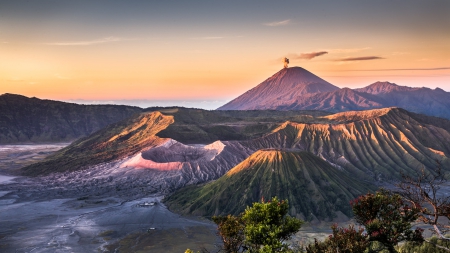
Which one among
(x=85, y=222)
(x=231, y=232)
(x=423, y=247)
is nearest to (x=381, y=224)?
(x=423, y=247)

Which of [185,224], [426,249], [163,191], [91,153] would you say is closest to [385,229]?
[426,249]

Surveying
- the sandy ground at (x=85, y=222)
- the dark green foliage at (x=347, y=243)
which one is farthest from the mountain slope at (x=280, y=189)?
the dark green foliage at (x=347, y=243)

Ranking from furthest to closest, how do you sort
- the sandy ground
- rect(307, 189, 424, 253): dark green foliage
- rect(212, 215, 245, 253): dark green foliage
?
the sandy ground, rect(212, 215, 245, 253): dark green foliage, rect(307, 189, 424, 253): dark green foliage

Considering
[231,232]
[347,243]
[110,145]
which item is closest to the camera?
[347,243]

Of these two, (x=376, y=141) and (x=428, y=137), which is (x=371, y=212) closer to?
(x=376, y=141)

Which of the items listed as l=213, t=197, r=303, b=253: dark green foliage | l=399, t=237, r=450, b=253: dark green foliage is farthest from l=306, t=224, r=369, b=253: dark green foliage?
l=399, t=237, r=450, b=253: dark green foliage

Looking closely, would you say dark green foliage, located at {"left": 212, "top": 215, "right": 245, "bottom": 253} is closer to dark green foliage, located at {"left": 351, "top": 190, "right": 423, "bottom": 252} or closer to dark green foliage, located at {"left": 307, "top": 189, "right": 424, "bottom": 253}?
dark green foliage, located at {"left": 307, "top": 189, "right": 424, "bottom": 253}

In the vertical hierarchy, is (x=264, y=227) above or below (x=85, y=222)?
above

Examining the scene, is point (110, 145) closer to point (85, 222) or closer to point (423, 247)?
point (85, 222)
